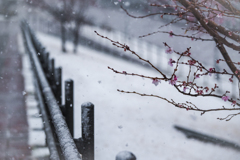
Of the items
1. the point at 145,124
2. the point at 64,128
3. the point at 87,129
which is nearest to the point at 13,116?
the point at 87,129

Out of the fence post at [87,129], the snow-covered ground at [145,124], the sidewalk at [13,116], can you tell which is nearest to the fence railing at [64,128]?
the fence post at [87,129]

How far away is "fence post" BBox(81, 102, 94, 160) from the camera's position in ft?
6.77

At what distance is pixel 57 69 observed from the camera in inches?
145

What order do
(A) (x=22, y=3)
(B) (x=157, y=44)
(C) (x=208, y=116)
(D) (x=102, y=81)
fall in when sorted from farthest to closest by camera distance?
(A) (x=22, y=3) → (B) (x=157, y=44) → (D) (x=102, y=81) → (C) (x=208, y=116)

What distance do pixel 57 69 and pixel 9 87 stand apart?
7.77 ft

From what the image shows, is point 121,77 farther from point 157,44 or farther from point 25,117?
point 25,117

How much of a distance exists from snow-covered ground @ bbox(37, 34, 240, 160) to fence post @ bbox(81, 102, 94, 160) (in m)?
2.98

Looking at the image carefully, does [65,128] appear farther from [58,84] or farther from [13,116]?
[13,116]

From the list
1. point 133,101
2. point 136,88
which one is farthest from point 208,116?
point 136,88

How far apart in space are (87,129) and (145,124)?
16.5 feet

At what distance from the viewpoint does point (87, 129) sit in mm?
2113

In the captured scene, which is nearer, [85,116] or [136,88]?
[85,116]

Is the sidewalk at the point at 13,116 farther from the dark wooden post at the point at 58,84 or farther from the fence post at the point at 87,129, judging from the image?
the fence post at the point at 87,129

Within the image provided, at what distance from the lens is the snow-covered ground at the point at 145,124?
552 centimetres
